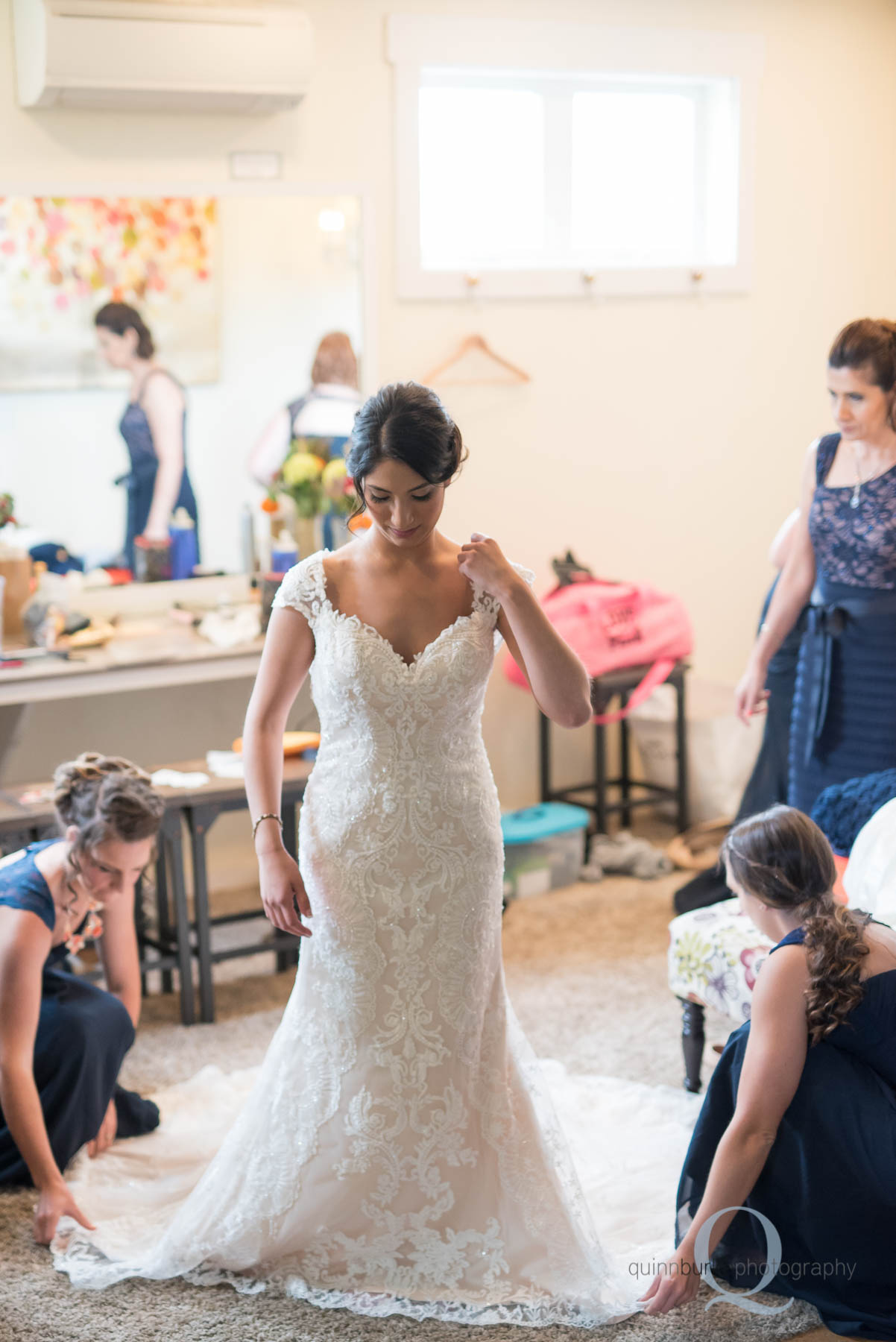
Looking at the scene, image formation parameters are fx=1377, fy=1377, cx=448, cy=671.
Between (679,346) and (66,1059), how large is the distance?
3.22 metres

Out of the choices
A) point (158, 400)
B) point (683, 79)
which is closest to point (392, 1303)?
point (158, 400)

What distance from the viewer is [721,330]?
15.6 feet

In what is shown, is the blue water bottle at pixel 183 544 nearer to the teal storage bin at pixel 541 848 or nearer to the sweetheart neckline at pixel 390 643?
the teal storage bin at pixel 541 848

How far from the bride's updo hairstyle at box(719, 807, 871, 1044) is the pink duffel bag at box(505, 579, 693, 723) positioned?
2.08m

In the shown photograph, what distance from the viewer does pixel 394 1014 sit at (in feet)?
6.82

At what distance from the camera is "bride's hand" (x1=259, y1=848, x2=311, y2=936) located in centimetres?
204

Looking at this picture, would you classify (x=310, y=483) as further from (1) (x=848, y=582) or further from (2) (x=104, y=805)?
(2) (x=104, y=805)

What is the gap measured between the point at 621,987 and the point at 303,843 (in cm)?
160

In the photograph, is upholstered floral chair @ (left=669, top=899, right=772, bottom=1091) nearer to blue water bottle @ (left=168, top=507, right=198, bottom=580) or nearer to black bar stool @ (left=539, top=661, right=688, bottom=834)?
black bar stool @ (left=539, top=661, right=688, bottom=834)

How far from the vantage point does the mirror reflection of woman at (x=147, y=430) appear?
3.88 m

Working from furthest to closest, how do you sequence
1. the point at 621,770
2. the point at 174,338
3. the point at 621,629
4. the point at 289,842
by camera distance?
1. the point at 621,770
2. the point at 621,629
3. the point at 174,338
4. the point at 289,842

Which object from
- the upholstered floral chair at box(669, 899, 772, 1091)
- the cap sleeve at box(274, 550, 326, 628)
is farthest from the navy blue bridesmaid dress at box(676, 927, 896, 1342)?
the cap sleeve at box(274, 550, 326, 628)

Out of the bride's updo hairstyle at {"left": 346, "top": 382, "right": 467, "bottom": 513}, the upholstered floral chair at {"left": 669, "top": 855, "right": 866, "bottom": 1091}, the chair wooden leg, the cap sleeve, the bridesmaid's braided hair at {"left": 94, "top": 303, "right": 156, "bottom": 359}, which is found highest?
the bridesmaid's braided hair at {"left": 94, "top": 303, "right": 156, "bottom": 359}

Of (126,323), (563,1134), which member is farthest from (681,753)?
(563,1134)
